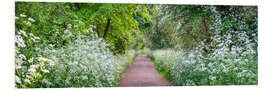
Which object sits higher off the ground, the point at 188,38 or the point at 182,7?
the point at 182,7

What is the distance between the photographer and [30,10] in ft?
10.3

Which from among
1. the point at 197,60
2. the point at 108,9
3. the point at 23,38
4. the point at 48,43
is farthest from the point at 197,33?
the point at 23,38

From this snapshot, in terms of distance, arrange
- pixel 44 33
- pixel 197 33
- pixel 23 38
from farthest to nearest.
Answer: pixel 197 33
pixel 44 33
pixel 23 38

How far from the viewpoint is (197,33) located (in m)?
4.09

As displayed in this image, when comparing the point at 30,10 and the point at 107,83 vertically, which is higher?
the point at 30,10

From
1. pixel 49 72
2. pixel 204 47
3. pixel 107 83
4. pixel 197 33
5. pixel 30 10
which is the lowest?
pixel 107 83

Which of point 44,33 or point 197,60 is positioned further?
point 197,60

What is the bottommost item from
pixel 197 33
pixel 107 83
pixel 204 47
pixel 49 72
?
pixel 107 83

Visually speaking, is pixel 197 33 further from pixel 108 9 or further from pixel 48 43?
pixel 48 43

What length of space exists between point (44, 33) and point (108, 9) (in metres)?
1.11

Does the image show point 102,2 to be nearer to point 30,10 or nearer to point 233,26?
point 30,10

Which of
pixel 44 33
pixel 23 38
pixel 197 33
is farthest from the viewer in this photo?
pixel 197 33

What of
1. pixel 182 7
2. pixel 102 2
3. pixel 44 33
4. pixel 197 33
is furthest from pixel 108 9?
pixel 197 33

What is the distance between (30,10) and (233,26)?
328 centimetres
